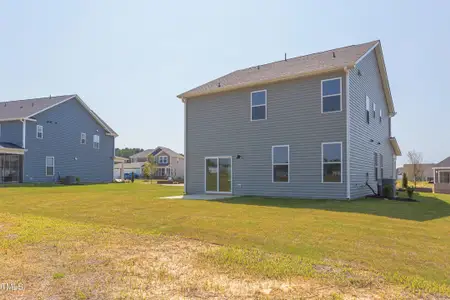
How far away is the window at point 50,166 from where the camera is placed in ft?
90.2

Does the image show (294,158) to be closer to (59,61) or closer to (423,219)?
(423,219)

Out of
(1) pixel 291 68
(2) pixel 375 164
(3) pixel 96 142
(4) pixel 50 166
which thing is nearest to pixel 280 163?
(1) pixel 291 68

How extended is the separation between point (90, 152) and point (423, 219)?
3004cm

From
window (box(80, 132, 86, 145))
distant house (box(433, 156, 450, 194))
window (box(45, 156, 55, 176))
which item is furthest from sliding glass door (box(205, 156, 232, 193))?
distant house (box(433, 156, 450, 194))

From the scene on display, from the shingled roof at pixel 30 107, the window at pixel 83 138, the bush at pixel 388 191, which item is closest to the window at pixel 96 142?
the window at pixel 83 138

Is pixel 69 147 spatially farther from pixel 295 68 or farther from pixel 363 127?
pixel 363 127

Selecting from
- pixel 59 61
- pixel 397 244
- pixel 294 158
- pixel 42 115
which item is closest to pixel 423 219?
pixel 397 244

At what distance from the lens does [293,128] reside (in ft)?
46.4

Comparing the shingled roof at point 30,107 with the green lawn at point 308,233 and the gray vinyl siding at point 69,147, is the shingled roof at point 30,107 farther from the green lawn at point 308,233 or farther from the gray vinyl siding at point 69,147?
the green lawn at point 308,233

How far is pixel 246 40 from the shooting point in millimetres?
16250

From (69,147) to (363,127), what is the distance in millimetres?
25494

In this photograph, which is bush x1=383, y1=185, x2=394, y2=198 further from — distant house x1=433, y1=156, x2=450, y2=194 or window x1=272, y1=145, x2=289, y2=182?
distant house x1=433, y1=156, x2=450, y2=194

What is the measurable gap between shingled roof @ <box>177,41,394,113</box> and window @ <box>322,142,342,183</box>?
3.15 metres

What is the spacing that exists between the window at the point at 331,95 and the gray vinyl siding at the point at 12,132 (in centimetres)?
2381
